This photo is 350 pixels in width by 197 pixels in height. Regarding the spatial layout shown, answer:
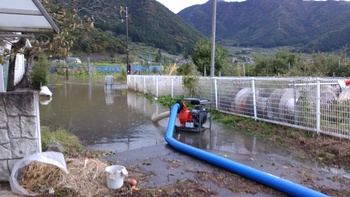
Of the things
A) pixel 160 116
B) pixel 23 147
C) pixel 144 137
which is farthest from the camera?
pixel 160 116

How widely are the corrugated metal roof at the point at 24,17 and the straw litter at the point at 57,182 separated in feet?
5.25

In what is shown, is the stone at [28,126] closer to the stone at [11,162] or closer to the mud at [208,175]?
the stone at [11,162]

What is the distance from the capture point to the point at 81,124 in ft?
27.1

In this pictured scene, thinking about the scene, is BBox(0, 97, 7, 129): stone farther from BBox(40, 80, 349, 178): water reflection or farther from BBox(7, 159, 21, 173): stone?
BBox(40, 80, 349, 178): water reflection

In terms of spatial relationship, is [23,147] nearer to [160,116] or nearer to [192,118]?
[192,118]

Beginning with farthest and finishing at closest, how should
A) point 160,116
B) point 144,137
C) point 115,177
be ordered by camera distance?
point 160,116 < point 144,137 < point 115,177

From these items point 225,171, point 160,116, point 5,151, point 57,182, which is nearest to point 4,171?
point 5,151

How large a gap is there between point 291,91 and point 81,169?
4.96m

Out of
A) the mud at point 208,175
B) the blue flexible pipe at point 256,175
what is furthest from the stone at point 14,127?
the blue flexible pipe at point 256,175

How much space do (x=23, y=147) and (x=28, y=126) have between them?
0.92 feet

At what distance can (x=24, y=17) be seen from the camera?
3.43 m

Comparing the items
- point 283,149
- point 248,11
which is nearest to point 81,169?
point 283,149

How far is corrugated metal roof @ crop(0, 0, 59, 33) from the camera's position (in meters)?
3.26

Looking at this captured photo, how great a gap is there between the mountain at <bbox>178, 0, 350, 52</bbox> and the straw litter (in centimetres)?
5252
